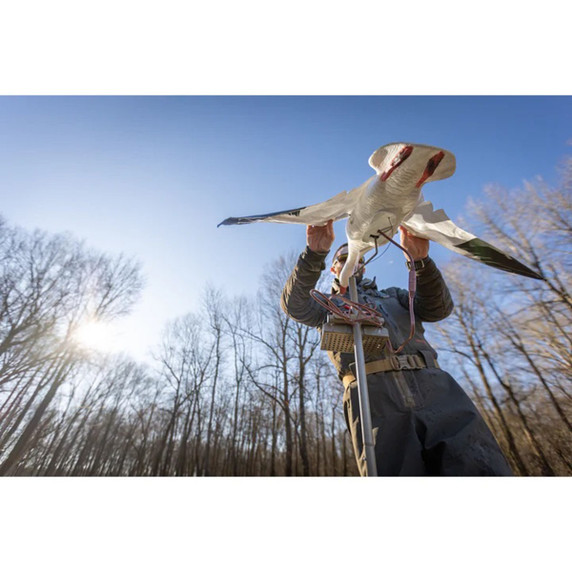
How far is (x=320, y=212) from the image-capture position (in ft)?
5.06

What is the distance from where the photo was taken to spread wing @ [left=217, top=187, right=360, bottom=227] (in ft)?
4.92

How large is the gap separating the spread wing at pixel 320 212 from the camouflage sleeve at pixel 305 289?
226 mm

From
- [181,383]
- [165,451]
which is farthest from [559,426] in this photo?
[165,451]

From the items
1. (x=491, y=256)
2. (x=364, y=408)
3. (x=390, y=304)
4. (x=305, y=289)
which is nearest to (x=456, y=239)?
(x=491, y=256)

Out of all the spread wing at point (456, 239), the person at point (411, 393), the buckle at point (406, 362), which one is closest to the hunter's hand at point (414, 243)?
the person at point (411, 393)

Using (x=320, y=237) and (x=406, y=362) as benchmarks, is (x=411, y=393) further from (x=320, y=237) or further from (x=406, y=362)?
(x=320, y=237)

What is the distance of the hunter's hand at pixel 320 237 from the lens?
1.67 m

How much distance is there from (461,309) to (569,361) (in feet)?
12.1

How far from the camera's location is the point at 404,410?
1561mm

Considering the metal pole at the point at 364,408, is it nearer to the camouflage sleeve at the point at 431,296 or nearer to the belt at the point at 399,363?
the belt at the point at 399,363

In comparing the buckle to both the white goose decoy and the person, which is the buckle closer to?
the person

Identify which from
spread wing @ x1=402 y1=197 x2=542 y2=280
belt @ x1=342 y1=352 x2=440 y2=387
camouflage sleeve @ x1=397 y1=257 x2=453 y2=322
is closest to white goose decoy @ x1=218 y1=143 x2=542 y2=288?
spread wing @ x1=402 y1=197 x2=542 y2=280

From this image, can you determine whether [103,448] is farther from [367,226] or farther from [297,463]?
[367,226]

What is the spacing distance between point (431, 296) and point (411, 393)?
29.5 inches
